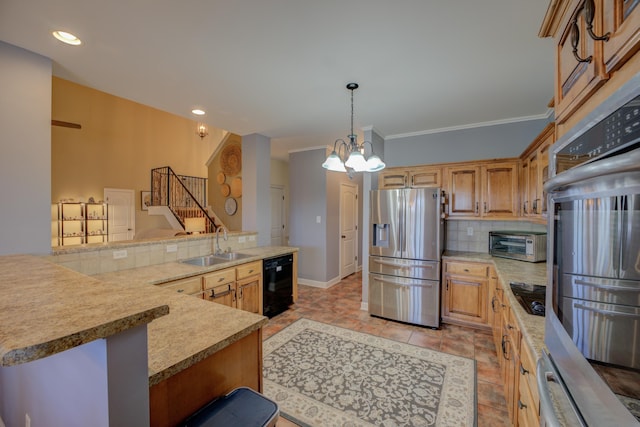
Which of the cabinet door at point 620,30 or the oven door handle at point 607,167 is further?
the cabinet door at point 620,30

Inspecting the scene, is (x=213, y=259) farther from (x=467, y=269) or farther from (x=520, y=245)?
(x=520, y=245)

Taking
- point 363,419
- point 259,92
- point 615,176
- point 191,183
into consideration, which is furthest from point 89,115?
point 615,176

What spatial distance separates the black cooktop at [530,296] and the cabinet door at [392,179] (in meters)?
2.06

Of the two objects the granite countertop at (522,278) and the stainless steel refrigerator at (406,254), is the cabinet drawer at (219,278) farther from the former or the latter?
the granite countertop at (522,278)

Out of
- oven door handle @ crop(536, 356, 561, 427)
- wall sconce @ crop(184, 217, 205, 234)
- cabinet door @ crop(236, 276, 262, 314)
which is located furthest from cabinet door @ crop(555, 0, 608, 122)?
wall sconce @ crop(184, 217, 205, 234)

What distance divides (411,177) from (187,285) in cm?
313

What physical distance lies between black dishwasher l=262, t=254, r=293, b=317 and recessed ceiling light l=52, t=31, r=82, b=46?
8.67 ft

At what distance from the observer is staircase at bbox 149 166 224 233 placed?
22.4ft

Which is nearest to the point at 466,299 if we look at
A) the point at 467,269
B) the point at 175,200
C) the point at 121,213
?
the point at 467,269

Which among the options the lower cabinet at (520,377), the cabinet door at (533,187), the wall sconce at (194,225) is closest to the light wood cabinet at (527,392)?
the lower cabinet at (520,377)

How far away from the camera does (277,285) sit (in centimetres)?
365

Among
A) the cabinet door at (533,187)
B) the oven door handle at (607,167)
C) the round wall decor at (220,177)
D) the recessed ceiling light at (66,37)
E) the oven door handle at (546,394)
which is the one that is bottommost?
the oven door handle at (546,394)

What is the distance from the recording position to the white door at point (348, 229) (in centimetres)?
554

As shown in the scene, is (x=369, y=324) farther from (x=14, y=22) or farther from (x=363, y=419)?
(x=14, y=22)
